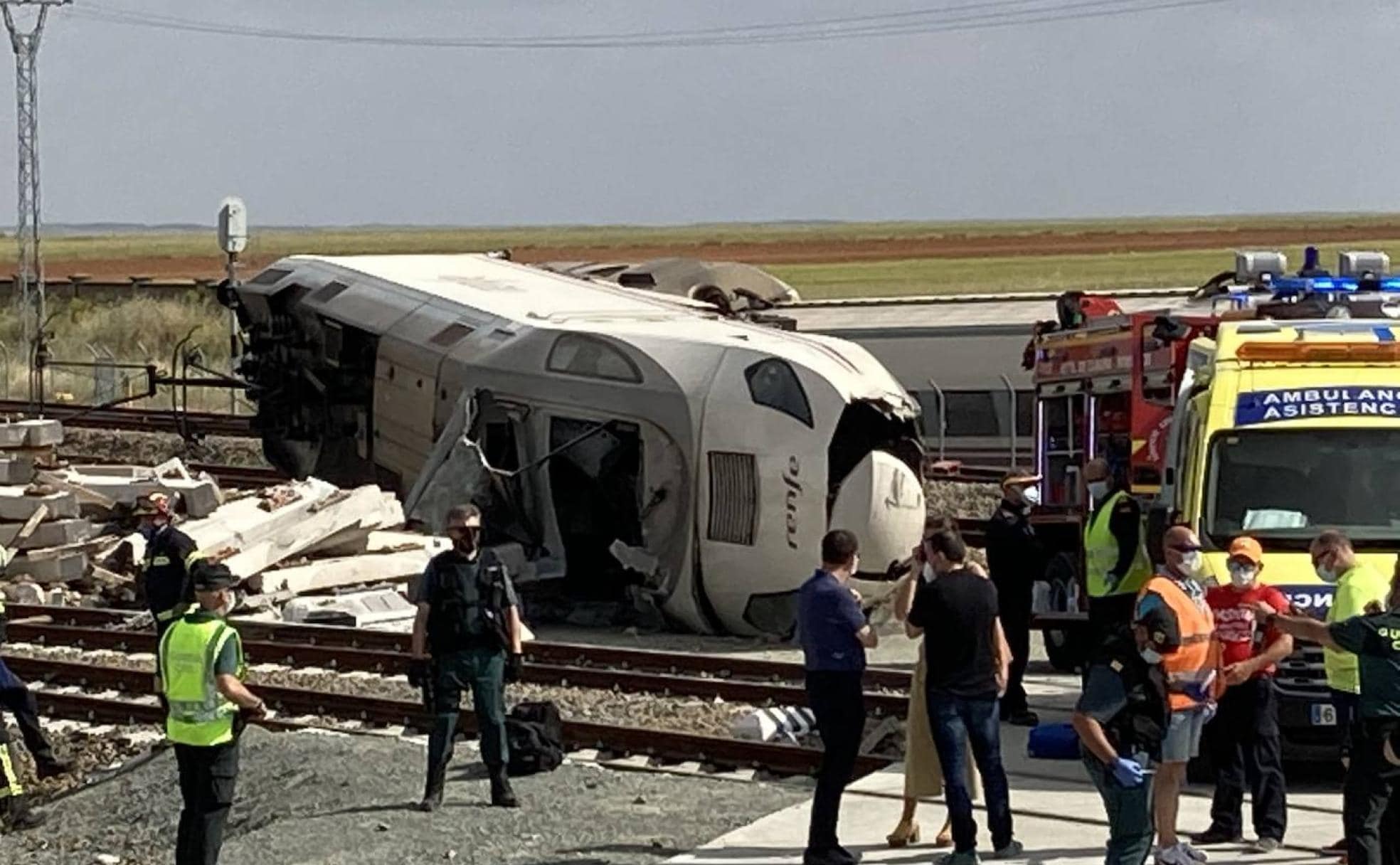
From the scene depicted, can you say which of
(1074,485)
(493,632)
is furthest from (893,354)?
(493,632)

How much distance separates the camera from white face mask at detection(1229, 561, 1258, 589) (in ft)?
38.7

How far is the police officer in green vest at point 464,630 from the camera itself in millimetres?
12648

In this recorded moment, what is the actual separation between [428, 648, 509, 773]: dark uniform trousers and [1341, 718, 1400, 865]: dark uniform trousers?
4.70 m

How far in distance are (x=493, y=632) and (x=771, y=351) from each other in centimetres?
861

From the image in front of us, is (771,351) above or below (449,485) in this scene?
above

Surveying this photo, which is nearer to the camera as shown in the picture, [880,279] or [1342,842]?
[1342,842]

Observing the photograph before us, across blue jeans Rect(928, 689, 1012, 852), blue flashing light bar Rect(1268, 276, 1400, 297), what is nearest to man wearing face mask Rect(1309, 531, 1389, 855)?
blue jeans Rect(928, 689, 1012, 852)

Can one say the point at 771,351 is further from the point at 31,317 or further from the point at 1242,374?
the point at 31,317

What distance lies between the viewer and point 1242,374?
14227 mm

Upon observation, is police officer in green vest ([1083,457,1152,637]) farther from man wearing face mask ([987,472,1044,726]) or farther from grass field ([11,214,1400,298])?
grass field ([11,214,1400,298])

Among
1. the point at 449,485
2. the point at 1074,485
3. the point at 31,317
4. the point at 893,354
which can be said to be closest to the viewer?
the point at 1074,485

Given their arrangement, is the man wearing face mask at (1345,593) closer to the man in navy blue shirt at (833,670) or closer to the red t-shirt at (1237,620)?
the red t-shirt at (1237,620)

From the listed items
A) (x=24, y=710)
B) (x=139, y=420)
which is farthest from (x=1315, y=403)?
(x=139, y=420)

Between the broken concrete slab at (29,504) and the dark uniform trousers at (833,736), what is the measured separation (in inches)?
547
